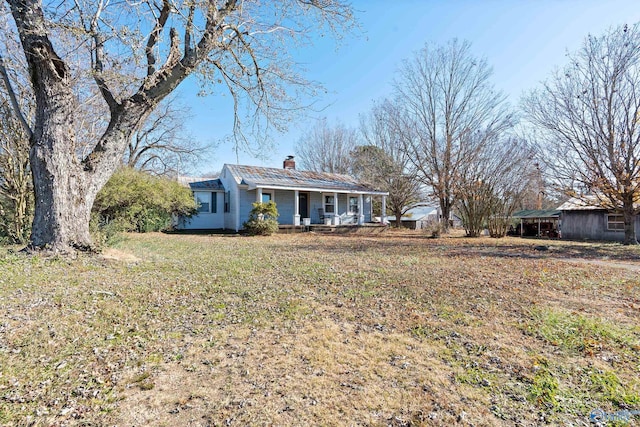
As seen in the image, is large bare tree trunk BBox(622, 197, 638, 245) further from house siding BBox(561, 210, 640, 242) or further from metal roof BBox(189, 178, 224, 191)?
metal roof BBox(189, 178, 224, 191)

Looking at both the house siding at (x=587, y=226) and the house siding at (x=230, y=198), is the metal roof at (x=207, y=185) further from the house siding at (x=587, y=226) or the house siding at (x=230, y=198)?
the house siding at (x=587, y=226)

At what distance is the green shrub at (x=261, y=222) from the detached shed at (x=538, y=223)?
23.1 m

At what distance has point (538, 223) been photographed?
2959 centimetres

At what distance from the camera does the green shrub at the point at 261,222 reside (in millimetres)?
15531

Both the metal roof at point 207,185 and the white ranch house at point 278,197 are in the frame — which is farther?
the metal roof at point 207,185

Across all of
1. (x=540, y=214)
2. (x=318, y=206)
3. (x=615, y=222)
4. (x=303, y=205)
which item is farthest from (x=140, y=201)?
(x=540, y=214)

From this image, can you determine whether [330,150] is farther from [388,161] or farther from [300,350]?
[300,350]

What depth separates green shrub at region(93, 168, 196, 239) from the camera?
12.5 meters

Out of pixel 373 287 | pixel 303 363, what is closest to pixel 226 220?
pixel 373 287

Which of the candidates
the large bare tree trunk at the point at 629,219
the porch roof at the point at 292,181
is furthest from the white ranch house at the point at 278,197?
the large bare tree trunk at the point at 629,219

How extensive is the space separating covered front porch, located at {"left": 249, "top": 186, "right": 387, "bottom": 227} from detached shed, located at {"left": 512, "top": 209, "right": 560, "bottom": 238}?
16.0 m

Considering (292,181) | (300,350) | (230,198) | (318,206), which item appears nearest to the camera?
(300,350)

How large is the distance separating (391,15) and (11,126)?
982 cm

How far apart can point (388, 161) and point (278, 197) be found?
841cm
